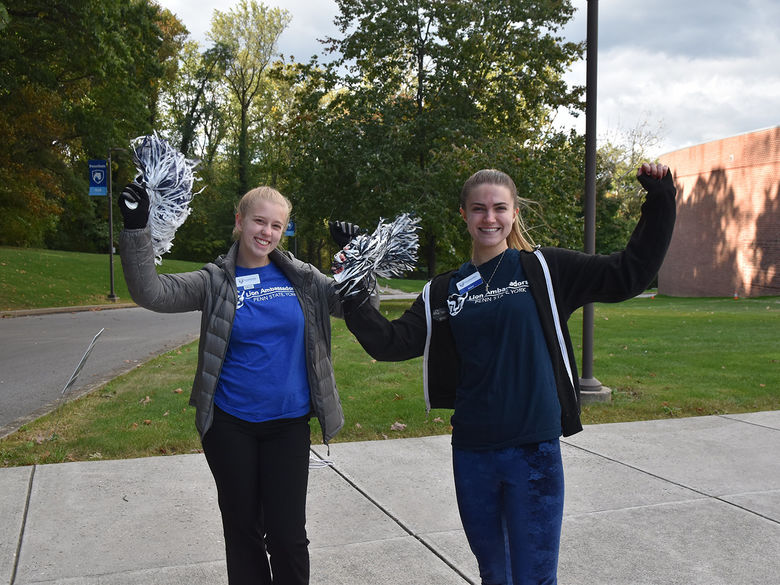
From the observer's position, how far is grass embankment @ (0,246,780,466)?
566 cm

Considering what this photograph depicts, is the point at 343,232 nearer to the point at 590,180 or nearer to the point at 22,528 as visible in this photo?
the point at 22,528

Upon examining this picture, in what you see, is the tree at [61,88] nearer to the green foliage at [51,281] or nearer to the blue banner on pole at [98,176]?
the green foliage at [51,281]

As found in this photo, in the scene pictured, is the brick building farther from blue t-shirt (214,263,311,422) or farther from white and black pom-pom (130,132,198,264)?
white and black pom-pom (130,132,198,264)

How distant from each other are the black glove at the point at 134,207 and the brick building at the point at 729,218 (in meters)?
30.5

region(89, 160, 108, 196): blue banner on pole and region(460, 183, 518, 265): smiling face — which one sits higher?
region(89, 160, 108, 196): blue banner on pole

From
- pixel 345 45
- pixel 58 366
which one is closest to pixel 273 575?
pixel 58 366

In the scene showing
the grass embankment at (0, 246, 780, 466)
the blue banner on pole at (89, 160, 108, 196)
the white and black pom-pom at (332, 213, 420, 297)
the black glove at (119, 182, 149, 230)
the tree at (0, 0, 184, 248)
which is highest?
the tree at (0, 0, 184, 248)

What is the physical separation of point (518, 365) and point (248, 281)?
114 cm

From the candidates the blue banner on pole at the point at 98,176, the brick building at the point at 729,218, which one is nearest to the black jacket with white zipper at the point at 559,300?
the blue banner on pole at the point at 98,176

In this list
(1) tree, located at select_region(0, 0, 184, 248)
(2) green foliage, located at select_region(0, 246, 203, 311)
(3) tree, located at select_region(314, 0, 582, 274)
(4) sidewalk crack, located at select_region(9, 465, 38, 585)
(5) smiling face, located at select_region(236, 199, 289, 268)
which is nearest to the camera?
(5) smiling face, located at select_region(236, 199, 289, 268)

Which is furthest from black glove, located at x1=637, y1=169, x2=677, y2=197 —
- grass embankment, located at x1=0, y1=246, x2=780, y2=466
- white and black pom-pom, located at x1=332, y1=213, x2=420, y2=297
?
grass embankment, located at x1=0, y1=246, x2=780, y2=466

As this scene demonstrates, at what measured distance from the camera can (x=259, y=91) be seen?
48375 mm

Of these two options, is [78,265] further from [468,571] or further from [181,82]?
[468,571]

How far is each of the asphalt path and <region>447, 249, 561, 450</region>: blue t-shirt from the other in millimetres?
5167
